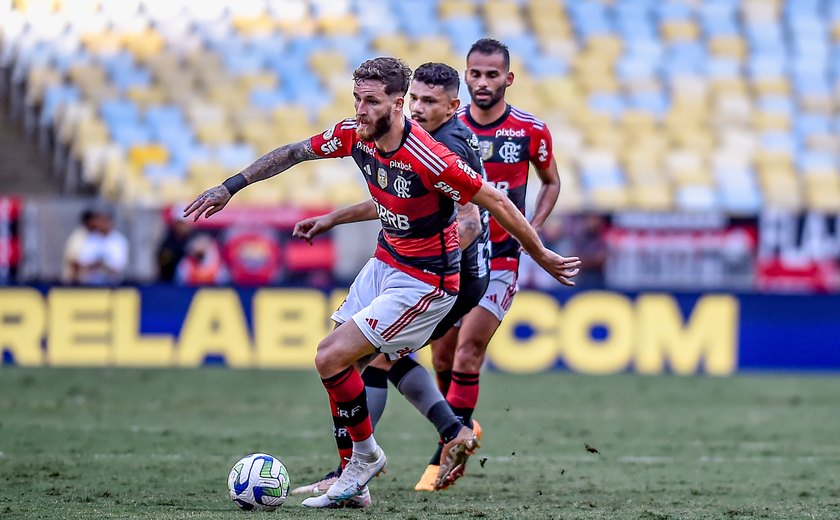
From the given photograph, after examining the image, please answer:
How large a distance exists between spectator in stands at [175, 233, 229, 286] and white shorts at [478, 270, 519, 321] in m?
8.44

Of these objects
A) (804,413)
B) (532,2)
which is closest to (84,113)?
(532,2)

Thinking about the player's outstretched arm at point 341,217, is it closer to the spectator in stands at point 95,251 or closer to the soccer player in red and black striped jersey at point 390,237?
the soccer player in red and black striped jersey at point 390,237

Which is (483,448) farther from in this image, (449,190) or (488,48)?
(449,190)

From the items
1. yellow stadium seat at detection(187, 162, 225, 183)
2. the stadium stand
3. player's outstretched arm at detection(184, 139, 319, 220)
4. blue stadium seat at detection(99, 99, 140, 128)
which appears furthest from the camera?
blue stadium seat at detection(99, 99, 140, 128)

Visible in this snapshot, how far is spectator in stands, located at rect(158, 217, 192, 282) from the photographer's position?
53.1 feet

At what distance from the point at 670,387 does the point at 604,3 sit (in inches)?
412

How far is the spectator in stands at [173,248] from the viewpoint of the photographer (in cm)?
1619

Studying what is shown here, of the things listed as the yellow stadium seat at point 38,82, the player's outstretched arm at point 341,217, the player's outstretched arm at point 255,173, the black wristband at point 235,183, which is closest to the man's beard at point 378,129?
the player's outstretched arm at point 255,173

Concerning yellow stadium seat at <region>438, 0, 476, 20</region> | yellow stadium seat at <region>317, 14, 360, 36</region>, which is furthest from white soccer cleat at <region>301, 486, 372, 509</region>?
yellow stadium seat at <region>438, 0, 476, 20</region>

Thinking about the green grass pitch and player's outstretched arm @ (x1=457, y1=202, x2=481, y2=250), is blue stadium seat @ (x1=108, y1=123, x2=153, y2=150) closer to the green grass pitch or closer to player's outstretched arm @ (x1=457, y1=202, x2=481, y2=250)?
the green grass pitch

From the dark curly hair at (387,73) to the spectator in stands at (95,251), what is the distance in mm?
10149

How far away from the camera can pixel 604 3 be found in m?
22.7

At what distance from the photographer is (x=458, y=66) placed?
816 inches

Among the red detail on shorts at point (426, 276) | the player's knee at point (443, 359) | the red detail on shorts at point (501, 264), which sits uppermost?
the red detail on shorts at point (501, 264)
